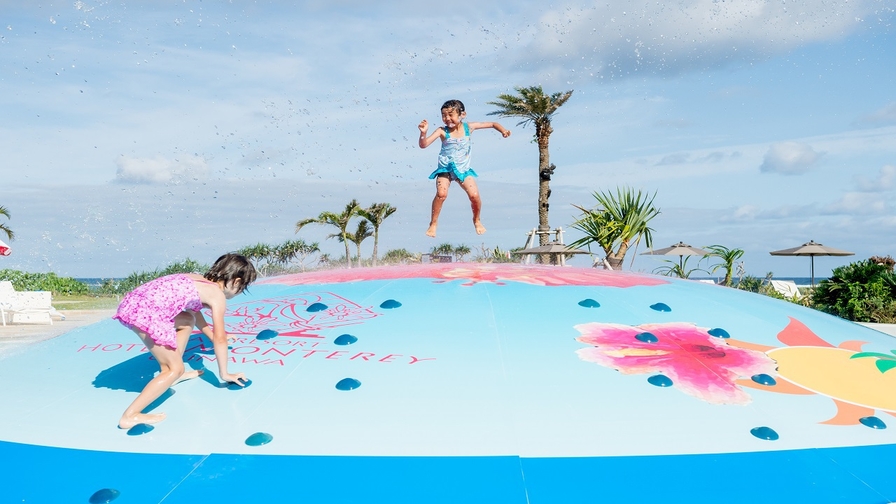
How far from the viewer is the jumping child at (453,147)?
883 centimetres

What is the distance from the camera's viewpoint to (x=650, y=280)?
7824mm

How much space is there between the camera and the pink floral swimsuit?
4.85 m

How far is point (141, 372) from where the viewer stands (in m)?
5.58

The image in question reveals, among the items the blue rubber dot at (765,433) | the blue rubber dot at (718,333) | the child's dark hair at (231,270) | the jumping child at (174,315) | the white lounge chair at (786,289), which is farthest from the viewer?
the white lounge chair at (786,289)

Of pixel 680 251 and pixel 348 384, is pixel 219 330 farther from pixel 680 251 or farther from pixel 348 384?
pixel 680 251

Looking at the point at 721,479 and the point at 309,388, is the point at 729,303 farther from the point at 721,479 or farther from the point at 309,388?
the point at 309,388

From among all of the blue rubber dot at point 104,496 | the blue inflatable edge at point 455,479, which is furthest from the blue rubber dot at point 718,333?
the blue rubber dot at point 104,496

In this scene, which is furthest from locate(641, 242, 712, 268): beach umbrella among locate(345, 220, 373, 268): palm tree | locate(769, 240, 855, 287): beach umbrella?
locate(345, 220, 373, 268): palm tree

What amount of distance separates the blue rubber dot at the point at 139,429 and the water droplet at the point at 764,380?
4.08 meters

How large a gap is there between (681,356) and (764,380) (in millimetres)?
582

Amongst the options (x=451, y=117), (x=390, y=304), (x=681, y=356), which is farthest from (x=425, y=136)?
(x=681, y=356)

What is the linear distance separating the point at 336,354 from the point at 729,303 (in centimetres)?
392

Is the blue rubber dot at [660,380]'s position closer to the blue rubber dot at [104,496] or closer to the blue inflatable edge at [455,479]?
the blue inflatable edge at [455,479]

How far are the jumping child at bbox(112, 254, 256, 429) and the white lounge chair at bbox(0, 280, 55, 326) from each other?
757 inches
